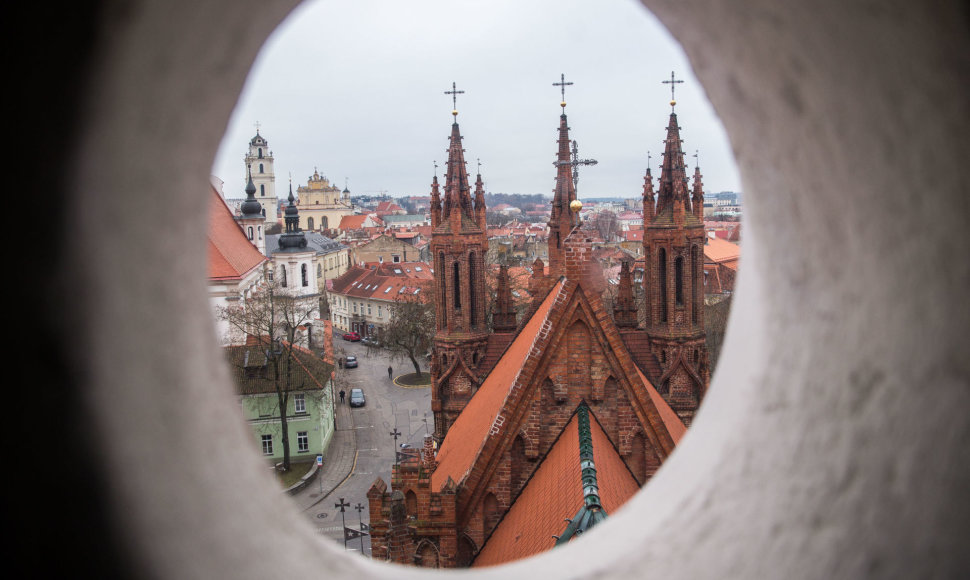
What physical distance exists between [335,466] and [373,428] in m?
4.97

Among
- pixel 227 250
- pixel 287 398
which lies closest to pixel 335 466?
pixel 287 398

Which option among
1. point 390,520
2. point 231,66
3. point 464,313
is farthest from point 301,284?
point 231,66

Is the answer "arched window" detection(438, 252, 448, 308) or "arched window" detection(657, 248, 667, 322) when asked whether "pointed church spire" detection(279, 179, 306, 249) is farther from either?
"arched window" detection(657, 248, 667, 322)

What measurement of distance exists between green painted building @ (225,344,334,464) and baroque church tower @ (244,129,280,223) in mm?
58937

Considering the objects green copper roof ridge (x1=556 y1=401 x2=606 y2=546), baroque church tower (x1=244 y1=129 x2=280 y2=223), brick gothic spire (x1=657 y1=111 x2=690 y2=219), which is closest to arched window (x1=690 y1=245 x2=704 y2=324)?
brick gothic spire (x1=657 y1=111 x2=690 y2=219)

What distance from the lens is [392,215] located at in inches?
5684

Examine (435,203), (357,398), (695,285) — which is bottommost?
(357,398)

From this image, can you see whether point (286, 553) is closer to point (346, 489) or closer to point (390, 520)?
point (390, 520)

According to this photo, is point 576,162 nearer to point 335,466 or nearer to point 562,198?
point 562,198

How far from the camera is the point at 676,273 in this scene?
19125 mm

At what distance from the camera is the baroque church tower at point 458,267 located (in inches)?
741

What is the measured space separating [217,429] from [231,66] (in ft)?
3.29

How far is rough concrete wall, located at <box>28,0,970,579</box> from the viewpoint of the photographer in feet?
4.61

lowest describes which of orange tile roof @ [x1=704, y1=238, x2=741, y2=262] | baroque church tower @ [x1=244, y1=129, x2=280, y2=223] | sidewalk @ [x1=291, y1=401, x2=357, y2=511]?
sidewalk @ [x1=291, y1=401, x2=357, y2=511]
